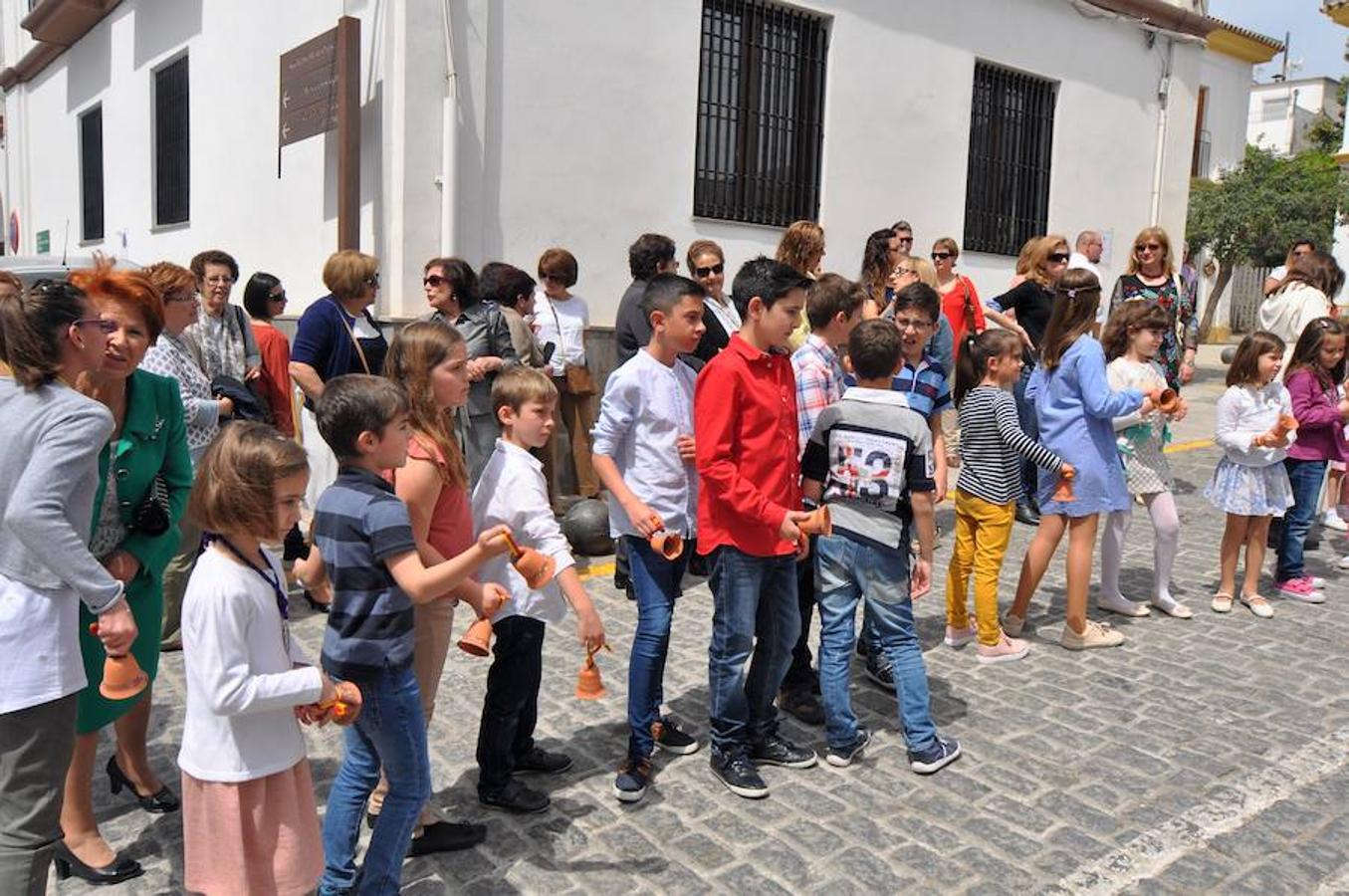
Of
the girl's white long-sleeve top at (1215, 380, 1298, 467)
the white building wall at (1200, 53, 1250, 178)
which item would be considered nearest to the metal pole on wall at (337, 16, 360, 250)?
the girl's white long-sleeve top at (1215, 380, 1298, 467)

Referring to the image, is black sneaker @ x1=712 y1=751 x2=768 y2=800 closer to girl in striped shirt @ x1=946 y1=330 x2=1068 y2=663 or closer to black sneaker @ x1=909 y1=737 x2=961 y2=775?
black sneaker @ x1=909 y1=737 x2=961 y2=775

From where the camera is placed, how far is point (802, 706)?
455 centimetres

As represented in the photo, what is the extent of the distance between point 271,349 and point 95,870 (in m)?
3.30

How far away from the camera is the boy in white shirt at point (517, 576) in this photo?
337 cm

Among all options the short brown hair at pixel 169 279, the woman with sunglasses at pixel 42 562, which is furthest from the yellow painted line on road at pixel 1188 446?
the woman with sunglasses at pixel 42 562

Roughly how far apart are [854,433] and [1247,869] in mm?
1930

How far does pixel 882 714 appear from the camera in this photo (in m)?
4.58

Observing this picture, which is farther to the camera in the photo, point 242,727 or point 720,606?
point 720,606

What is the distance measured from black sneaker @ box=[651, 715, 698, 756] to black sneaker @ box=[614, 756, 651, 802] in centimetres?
29

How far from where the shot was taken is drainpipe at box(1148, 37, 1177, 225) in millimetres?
13461

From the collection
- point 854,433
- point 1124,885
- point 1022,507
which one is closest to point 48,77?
point 1022,507

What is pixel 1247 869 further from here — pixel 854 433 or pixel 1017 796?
pixel 854 433

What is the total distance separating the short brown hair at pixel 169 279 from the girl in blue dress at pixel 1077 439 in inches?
163

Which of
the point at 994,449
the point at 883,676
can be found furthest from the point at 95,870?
the point at 994,449
